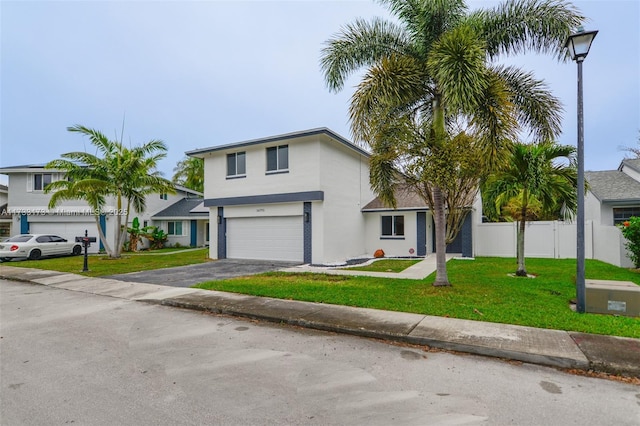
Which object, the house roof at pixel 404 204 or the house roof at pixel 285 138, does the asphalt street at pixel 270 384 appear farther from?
the house roof at pixel 404 204

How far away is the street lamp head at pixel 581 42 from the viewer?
6.34 m

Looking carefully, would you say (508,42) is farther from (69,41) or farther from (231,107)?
(231,107)

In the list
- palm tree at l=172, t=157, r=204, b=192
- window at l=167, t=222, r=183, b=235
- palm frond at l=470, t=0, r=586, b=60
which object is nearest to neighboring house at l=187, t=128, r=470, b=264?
palm frond at l=470, t=0, r=586, b=60

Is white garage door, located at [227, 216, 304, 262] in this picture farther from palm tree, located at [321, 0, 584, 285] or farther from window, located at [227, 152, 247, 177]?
palm tree, located at [321, 0, 584, 285]

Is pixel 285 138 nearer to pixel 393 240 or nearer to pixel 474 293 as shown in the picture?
pixel 393 240

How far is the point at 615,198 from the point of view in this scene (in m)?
15.8

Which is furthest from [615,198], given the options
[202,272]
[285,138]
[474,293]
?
[202,272]

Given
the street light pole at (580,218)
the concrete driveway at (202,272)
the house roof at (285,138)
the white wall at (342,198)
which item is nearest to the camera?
the street light pole at (580,218)

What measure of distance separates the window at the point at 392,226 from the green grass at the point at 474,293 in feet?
18.0

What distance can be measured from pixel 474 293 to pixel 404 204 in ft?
32.5

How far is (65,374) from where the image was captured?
4.17 metres

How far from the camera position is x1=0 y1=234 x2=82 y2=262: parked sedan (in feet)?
58.1

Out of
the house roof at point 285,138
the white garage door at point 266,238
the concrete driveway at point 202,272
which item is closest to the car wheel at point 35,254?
the concrete driveway at point 202,272

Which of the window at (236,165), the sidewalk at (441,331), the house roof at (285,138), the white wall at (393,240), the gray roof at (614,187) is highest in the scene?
the house roof at (285,138)
